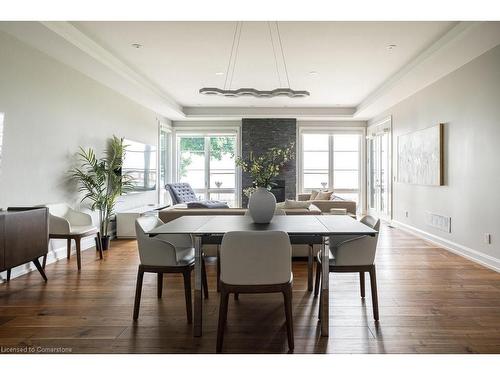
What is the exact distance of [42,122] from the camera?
446 cm

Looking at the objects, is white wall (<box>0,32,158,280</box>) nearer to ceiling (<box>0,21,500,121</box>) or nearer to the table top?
ceiling (<box>0,21,500,121</box>)

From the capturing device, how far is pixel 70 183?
5090 millimetres

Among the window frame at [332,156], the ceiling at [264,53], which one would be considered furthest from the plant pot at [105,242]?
the window frame at [332,156]

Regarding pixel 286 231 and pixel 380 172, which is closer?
pixel 286 231

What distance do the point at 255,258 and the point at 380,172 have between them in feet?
24.2

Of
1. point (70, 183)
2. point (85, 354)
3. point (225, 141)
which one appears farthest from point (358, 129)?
point (85, 354)

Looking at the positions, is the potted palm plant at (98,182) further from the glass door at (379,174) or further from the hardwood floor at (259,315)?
the glass door at (379,174)

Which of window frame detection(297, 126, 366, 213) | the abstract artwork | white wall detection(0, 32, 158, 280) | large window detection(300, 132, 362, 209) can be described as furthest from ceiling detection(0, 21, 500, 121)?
large window detection(300, 132, 362, 209)

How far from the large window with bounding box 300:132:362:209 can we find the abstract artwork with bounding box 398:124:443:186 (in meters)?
2.88

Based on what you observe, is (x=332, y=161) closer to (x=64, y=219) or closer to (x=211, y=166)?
(x=211, y=166)

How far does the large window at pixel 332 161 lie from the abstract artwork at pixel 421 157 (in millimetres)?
2884

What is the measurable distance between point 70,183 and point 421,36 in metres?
4.86

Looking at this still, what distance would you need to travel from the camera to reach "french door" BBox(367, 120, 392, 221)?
322 inches

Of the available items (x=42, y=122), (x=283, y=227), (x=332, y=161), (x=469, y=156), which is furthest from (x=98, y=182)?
(x=332, y=161)
